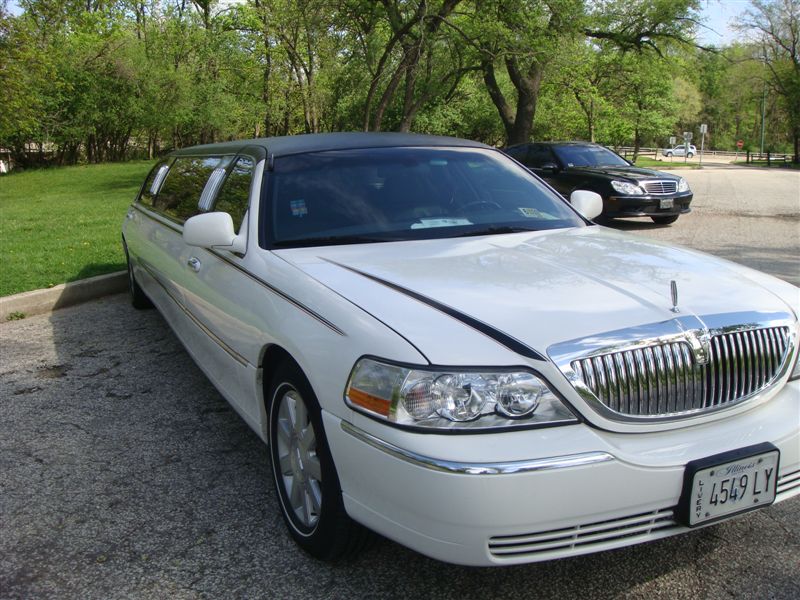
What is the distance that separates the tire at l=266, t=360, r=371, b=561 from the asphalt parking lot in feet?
0.43

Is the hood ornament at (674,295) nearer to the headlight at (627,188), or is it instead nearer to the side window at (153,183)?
the side window at (153,183)

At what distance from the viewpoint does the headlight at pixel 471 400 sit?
2.20 meters

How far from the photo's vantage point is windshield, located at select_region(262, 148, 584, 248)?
352cm

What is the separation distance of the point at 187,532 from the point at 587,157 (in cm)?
1203

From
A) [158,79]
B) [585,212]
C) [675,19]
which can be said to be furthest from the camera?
[158,79]

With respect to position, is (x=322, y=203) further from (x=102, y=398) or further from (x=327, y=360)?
(x=102, y=398)

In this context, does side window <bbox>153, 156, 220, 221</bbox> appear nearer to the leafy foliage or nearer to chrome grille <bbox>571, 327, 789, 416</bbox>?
chrome grille <bbox>571, 327, 789, 416</bbox>

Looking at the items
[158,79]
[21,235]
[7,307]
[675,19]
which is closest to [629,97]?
[675,19]

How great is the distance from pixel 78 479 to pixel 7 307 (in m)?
3.90

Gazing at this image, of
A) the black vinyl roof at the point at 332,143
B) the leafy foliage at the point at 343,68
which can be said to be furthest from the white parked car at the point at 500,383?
the leafy foliage at the point at 343,68

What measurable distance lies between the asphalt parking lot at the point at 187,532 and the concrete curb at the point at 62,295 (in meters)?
2.01

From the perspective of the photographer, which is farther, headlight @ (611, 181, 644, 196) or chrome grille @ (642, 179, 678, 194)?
chrome grille @ (642, 179, 678, 194)

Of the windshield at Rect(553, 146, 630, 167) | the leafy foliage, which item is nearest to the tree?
the leafy foliage

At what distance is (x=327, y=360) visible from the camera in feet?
8.25
